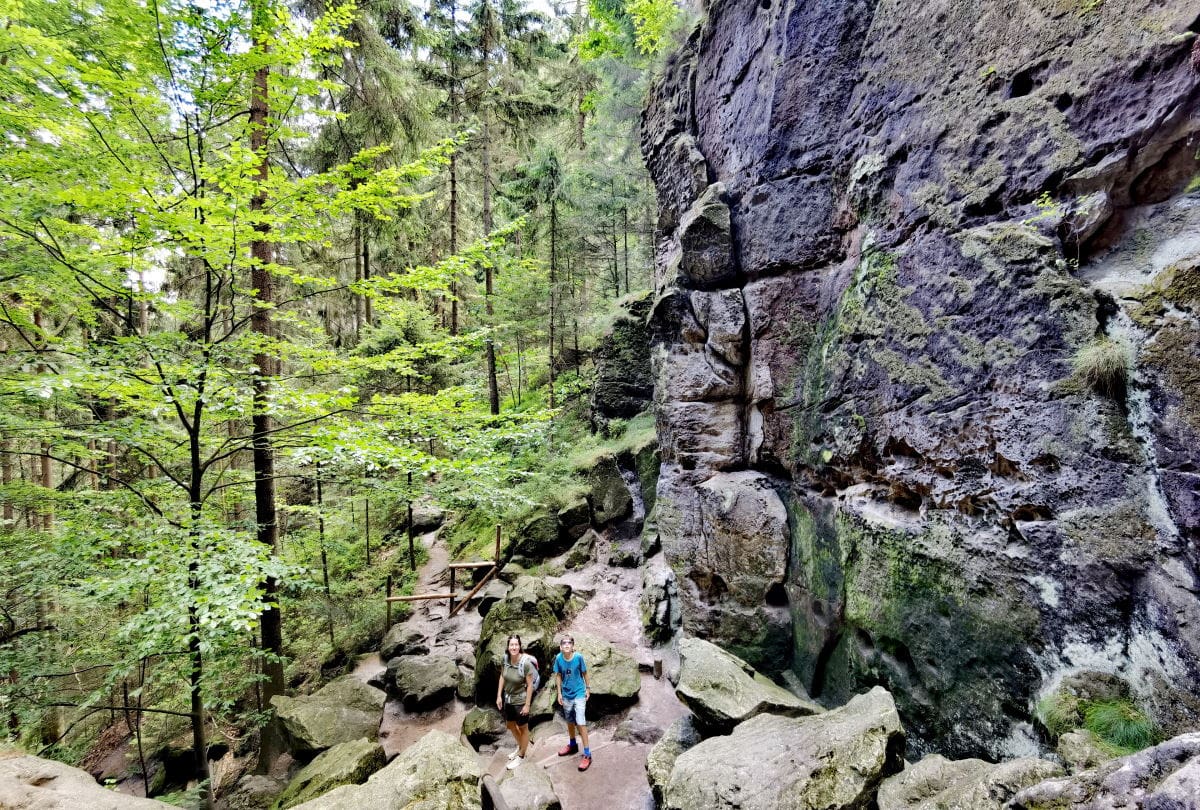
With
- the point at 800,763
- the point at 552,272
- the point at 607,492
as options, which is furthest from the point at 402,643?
the point at 552,272

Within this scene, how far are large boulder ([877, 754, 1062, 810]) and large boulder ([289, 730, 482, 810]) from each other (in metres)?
3.66

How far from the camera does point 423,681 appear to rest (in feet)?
30.6

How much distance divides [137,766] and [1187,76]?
59.8 feet

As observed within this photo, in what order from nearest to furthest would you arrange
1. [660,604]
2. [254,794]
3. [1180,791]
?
[1180,791] → [254,794] → [660,604]

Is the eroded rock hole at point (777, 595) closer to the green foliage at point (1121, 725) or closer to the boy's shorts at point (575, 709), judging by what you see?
the boy's shorts at point (575, 709)

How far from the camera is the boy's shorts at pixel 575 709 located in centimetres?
647

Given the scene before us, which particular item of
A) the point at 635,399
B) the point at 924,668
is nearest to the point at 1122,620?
the point at 924,668

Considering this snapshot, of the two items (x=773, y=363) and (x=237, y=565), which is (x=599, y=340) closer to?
(x=773, y=363)

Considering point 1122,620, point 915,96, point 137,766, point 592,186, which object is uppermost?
point 592,186

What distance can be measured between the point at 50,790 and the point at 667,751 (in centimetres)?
587

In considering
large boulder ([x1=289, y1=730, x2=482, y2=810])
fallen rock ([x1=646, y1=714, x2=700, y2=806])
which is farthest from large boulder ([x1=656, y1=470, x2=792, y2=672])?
large boulder ([x1=289, y1=730, x2=482, y2=810])

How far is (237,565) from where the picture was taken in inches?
197

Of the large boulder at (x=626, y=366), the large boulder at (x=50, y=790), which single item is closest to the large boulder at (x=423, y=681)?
the large boulder at (x=50, y=790)

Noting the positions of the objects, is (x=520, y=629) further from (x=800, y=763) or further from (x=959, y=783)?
(x=959, y=783)
